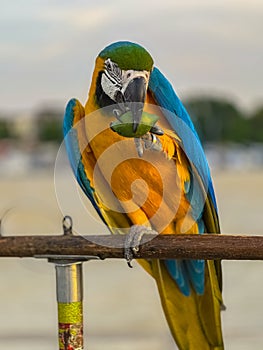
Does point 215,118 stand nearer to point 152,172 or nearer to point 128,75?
point 152,172

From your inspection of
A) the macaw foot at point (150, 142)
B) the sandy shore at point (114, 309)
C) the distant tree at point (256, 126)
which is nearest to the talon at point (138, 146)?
the macaw foot at point (150, 142)

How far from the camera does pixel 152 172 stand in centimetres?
105

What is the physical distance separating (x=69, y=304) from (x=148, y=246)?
15 centimetres

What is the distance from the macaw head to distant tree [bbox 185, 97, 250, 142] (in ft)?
0.84

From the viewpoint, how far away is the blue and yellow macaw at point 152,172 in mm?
908

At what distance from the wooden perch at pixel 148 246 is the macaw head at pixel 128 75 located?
0.60ft

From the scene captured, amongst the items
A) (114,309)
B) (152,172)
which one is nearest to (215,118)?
(152,172)

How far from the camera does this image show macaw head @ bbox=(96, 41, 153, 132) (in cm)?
88

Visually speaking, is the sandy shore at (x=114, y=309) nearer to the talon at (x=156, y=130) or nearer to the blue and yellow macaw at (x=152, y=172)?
the blue and yellow macaw at (x=152, y=172)

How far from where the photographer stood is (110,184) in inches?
42.9

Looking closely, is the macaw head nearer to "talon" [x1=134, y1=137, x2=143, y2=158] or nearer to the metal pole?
"talon" [x1=134, y1=137, x2=143, y2=158]

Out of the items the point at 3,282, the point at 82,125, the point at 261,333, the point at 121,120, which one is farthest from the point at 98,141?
the point at 3,282

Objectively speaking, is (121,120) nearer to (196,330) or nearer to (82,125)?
(82,125)

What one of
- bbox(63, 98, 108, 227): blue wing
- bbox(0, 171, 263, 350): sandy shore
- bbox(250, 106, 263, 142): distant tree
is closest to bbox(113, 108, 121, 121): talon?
bbox(63, 98, 108, 227): blue wing
